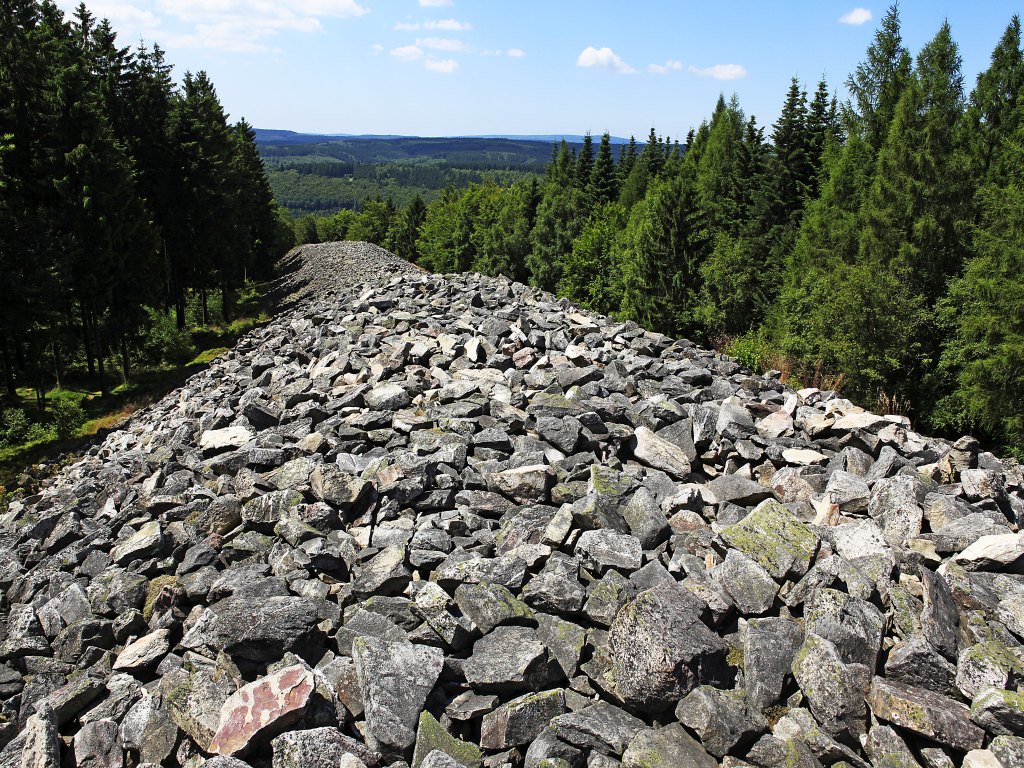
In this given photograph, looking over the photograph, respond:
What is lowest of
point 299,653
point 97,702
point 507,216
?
point 97,702

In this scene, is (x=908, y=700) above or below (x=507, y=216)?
below

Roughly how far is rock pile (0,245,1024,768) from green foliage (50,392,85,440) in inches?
546

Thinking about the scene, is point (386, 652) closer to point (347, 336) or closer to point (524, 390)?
point (524, 390)

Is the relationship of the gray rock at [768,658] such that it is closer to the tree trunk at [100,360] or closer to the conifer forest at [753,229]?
the conifer forest at [753,229]

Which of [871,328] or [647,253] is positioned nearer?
[871,328]

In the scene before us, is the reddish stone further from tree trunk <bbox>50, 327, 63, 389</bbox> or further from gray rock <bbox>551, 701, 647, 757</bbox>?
tree trunk <bbox>50, 327, 63, 389</bbox>

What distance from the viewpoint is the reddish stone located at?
4.78 meters

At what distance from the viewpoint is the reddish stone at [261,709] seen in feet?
15.7

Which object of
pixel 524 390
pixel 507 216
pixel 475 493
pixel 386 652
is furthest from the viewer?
pixel 507 216

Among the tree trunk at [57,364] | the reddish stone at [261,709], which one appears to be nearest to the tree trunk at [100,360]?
the tree trunk at [57,364]

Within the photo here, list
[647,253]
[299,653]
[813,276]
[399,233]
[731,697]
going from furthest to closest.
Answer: [399,233] → [647,253] → [813,276] → [299,653] → [731,697]

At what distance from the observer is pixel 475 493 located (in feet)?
26.3

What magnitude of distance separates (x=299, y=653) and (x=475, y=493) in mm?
2895

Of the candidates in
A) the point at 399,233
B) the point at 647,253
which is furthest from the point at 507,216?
the point at 399,233
